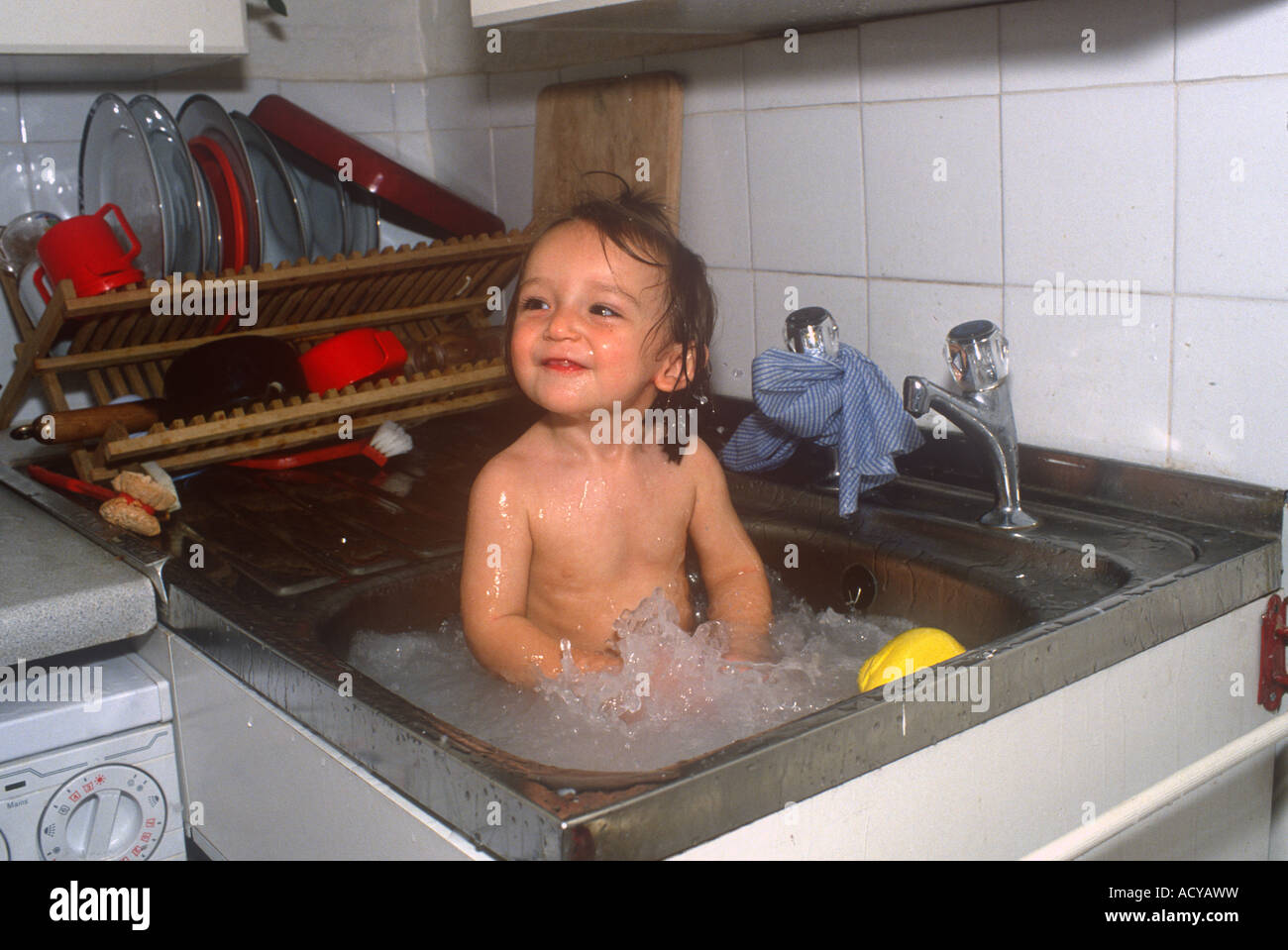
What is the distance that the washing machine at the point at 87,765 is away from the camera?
1002 millimetres

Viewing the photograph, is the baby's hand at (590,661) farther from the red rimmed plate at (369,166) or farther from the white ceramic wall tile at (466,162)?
the white ceramic wall tile at (466,162)

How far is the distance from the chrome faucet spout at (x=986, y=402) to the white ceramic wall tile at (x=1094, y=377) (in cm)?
10

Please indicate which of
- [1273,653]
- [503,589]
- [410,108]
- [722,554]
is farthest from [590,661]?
[410,108]

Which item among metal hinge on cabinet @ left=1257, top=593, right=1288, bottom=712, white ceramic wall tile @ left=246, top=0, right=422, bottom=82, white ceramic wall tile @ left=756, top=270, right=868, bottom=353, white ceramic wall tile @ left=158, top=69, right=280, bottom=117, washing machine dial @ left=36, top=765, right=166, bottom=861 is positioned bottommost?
washing machine dial @ left=36, top=765, right=166, bottom=861

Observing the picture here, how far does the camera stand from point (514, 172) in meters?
1.76

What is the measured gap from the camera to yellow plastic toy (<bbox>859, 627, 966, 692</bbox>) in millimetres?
886

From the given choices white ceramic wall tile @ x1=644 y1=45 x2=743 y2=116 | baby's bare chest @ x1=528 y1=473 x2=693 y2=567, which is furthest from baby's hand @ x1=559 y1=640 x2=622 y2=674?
white ceramic wall tile @ x1=644 y1=45 x2=743 y2=116

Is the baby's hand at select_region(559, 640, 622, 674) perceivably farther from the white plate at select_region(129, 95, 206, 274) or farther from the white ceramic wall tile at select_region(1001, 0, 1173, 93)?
the white plate at select_region(129, 95, 206, 274)

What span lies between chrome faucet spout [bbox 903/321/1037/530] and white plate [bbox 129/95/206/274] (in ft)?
3.03

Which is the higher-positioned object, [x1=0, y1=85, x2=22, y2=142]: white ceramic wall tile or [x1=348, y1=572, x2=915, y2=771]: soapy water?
[x1=0, y1=85, x2=22, y2=142]: white ceramic wall tile

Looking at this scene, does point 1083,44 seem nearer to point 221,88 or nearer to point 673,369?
point 673,369

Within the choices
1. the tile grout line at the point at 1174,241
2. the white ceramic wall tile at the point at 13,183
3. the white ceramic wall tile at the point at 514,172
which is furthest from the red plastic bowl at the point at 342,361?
the tile grout line at the point at 1174,241

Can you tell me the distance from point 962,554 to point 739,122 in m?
0.61
